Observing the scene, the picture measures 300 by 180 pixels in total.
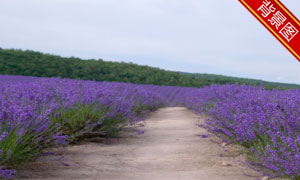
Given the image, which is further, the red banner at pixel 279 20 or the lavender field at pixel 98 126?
the red banner at pixel 279 20

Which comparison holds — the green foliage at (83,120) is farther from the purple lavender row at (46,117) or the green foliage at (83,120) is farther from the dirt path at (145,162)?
the dirt path at (145,162)

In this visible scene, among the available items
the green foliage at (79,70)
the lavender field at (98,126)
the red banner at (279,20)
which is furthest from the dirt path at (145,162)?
the green foliage at (79,70)

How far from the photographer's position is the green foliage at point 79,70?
17.2 m

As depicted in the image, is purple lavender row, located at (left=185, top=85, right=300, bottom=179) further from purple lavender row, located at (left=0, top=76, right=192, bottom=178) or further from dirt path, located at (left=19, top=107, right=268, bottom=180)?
purple lavender row, located at (left=0, top=76, right=192, bottom=178)

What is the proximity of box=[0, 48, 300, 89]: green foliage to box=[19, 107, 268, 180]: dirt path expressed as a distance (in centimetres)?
1251

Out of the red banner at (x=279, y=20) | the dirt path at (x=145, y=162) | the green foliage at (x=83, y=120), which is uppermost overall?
the red banner at (x=279, y=20)

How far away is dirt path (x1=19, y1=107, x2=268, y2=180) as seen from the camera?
3.21 meters

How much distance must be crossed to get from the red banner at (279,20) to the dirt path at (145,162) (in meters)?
1.60

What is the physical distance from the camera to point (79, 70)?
1895 cm

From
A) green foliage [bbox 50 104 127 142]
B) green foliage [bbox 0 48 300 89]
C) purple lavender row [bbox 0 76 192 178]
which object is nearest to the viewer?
purple lavender row [bbox 0 76 192 178]

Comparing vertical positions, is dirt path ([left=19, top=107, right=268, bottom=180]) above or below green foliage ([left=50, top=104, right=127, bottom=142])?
below

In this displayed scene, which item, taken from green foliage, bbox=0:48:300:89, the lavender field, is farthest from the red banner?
green foliage, bbox=0:48:300:89

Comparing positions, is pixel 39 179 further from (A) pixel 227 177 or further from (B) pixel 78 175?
(A) pixel 227 177

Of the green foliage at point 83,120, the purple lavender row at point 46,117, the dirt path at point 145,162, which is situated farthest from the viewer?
the green foliage at point 83,120
